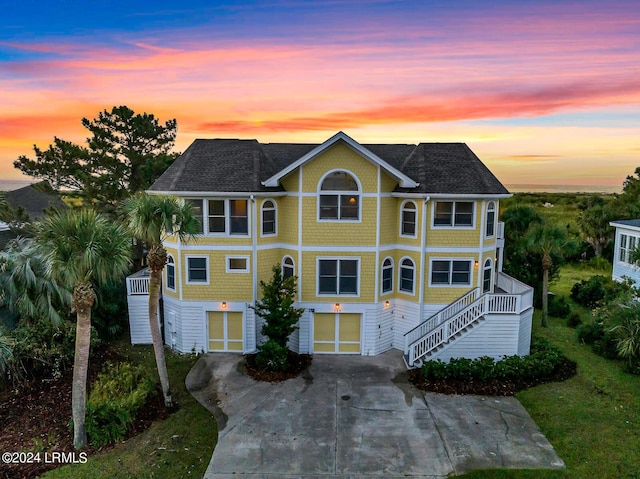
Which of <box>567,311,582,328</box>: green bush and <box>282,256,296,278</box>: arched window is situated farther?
<box>567,311,582,328</box>: green bush

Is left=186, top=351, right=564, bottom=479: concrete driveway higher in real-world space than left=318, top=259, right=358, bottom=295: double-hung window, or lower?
lower

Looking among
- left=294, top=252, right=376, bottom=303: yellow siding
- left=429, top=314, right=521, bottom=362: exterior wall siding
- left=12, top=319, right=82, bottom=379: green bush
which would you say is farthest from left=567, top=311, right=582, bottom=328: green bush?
left=12, top=319, right=82, bottom=379: green bush

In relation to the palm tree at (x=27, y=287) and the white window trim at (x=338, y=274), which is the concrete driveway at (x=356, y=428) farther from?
the palm tree at (x=27, y=287)

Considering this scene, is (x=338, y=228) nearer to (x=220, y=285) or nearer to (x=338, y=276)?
(x=338, y=276)

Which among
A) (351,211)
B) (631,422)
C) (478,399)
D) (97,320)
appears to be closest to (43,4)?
(97,320)

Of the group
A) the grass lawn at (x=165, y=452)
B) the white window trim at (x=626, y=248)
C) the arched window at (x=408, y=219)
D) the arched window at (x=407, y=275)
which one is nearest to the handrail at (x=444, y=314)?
the arched window at (x=407, y=275)

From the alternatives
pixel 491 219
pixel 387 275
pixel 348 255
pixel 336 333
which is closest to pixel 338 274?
pixel 348 255

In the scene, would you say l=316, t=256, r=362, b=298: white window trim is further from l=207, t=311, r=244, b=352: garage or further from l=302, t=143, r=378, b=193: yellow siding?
l=207, t=311, r=244, b=352: garage
